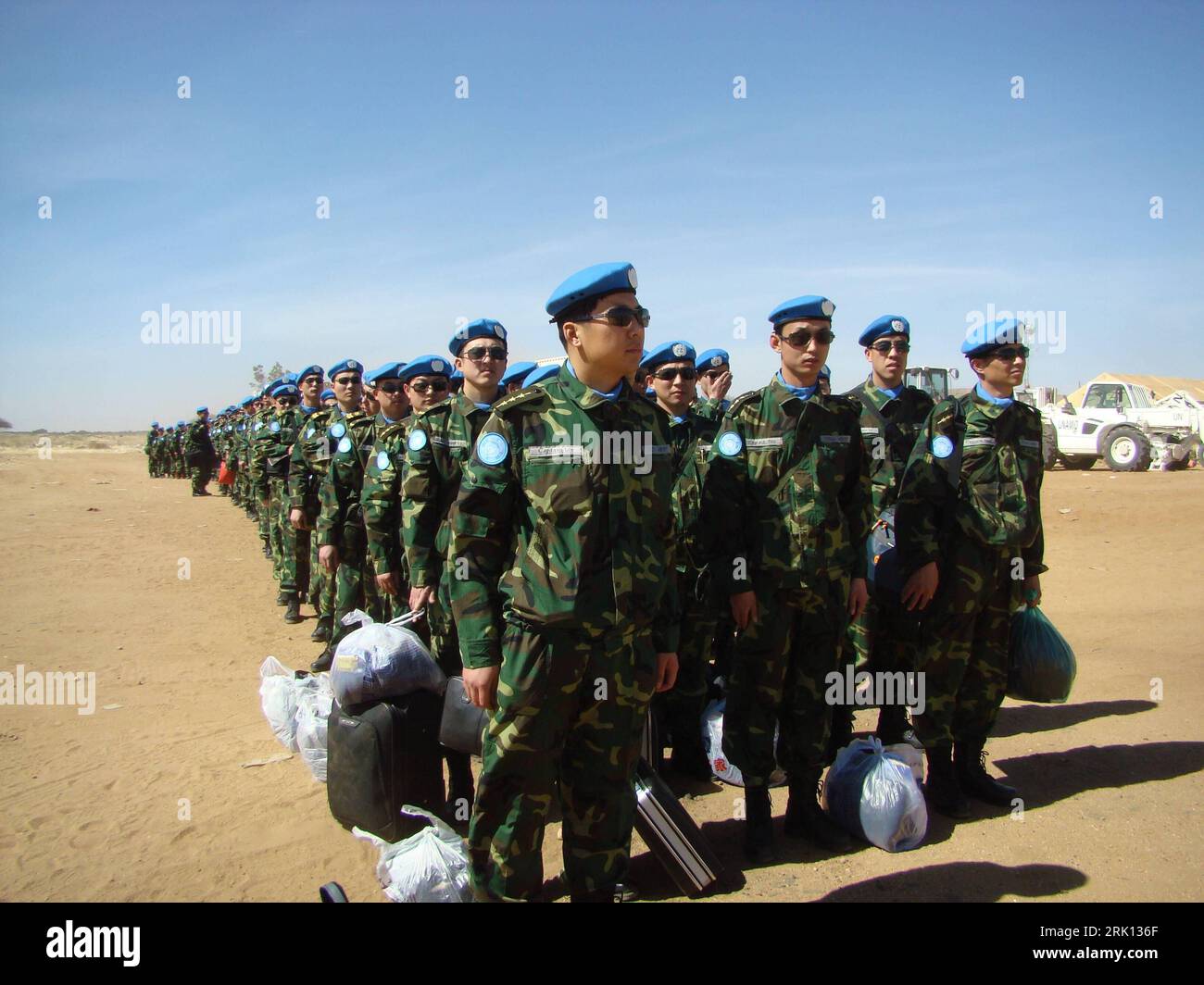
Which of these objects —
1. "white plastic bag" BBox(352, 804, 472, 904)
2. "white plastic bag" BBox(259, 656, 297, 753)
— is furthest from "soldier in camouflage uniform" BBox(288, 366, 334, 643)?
"white plastic bag" BBox(352, 804, 472, 904)

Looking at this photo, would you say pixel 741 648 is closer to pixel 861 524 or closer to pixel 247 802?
pixel 861 524

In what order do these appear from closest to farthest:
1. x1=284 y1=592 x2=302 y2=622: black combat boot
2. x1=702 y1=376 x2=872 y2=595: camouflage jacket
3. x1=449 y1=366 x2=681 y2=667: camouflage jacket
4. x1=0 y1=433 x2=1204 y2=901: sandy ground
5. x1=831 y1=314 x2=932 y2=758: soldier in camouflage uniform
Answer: x1=449 y1=366 x2=681 y2=667: camouflage jacket
x1=0 y1=433 x2=1204 y2=901: sandy ground
x1=702 y1=376 x2=872 y2=595: camouflage jacket
x1=831 y1=314 x2=932 y2=758: soldier in camouflage uniform
x1=284 y1=592 x2=302 y2=622: black combat boot

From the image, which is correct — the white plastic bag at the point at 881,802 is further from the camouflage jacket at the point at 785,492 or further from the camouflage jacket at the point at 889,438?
the camouflage jacket at the point at 889,438

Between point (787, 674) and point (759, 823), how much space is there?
0.69 meters

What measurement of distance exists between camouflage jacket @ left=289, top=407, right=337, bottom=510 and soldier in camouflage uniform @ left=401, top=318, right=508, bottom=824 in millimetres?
3186

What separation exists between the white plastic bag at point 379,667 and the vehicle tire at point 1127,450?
869 inches

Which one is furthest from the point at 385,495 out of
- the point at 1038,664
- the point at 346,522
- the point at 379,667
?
the point at 1038,664

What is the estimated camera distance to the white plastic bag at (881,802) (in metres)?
3.65

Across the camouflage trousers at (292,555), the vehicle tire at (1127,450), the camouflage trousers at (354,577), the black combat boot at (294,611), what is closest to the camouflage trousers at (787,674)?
the camouflage trousers at (354,577)

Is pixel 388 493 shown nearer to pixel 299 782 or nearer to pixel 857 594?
pixel 299 782

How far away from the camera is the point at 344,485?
6.65m

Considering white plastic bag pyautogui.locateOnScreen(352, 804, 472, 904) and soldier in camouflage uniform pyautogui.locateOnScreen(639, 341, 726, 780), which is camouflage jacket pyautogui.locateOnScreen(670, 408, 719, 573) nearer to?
soldier in camouflage uniform pyautogui.locateOnScreen(639, 341, 726, 780)

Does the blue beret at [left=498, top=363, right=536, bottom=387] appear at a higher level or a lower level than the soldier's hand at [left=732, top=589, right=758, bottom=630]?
higher

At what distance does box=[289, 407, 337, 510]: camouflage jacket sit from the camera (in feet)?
24.4
